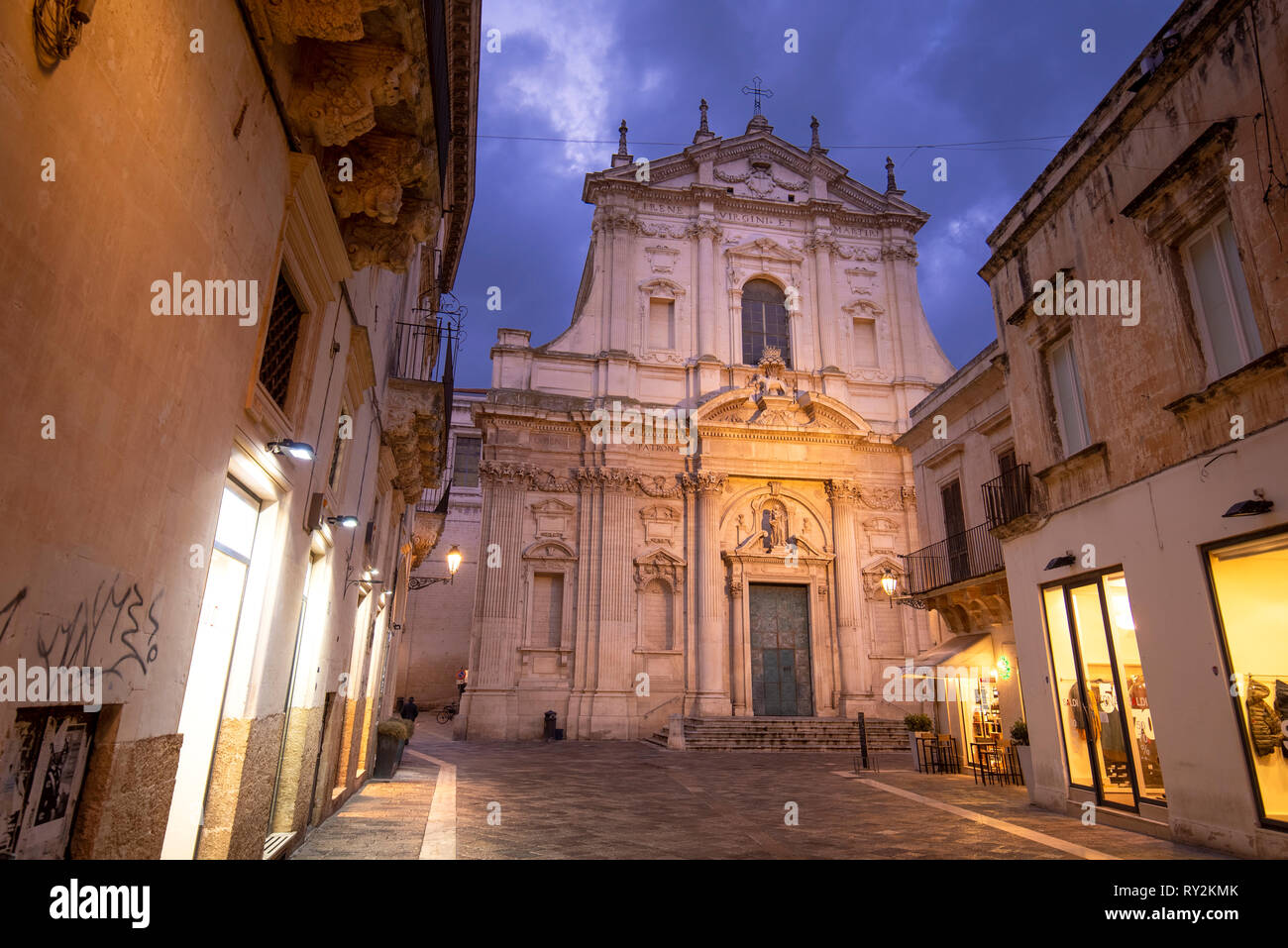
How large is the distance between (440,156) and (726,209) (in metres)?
24.8

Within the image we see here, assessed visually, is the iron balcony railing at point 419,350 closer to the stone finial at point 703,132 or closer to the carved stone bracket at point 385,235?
the carved stone bracket at point 385,235

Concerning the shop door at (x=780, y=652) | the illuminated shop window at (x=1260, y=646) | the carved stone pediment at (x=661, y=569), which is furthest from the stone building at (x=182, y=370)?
the shop door at (x=780, y=652)

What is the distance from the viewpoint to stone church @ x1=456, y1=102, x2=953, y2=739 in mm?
22312

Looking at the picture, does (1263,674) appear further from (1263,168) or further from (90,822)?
(90,822)

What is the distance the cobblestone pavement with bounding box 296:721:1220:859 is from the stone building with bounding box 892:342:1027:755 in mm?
1763

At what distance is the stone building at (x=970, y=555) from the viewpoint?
13.0 metres

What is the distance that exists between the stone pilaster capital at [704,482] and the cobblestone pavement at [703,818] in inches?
435

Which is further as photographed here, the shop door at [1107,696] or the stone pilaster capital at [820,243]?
the stone pilaster capital at [820,243]

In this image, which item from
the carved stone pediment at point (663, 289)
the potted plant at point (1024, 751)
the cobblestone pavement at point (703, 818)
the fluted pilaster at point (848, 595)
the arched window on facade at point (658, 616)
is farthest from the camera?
the carved stone pediment at point (663, 289)

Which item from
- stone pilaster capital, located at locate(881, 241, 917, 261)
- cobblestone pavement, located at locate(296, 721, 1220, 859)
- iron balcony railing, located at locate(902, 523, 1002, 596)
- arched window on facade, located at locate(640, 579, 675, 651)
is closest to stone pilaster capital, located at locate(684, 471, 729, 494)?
arched window on facade, located at locate(640, 579, 675, 651)

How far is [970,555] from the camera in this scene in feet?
46.2

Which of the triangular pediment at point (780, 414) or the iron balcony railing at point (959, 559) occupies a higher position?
the triangular pediment at point (780, 414)

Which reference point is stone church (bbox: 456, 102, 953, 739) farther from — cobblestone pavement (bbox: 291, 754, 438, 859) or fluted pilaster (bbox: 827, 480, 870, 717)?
cobblestone pavement (bbox: 291, 754, 438, 859)
